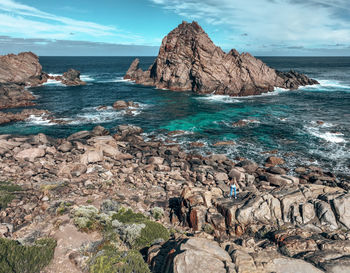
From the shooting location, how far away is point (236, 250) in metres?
11.5

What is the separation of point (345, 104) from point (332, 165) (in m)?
42.0

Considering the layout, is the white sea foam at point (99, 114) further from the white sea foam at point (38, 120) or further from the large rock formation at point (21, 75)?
the large rock formation at point (21, 75)

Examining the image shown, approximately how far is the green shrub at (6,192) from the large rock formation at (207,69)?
69.6 metres

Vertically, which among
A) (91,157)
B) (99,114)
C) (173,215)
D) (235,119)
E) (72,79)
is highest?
(72,79)

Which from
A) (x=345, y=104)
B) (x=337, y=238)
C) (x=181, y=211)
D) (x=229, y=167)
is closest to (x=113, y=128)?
(x=229, y=167)

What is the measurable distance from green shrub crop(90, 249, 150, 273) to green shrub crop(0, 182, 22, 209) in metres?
9.55

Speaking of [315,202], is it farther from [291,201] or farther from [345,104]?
[345,104]

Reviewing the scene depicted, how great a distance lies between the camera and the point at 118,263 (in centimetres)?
1145

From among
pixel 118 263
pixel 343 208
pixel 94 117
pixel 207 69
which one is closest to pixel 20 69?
pixel 94 117

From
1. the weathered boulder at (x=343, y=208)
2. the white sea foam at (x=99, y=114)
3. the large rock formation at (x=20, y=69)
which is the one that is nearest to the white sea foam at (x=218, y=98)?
the white sea foam at (x=99, y=114)

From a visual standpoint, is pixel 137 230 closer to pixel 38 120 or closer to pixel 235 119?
pixel 235 119

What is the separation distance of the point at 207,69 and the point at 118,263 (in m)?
79.8

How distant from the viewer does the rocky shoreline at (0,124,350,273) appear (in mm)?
11203

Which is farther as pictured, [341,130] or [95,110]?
[95,110]
